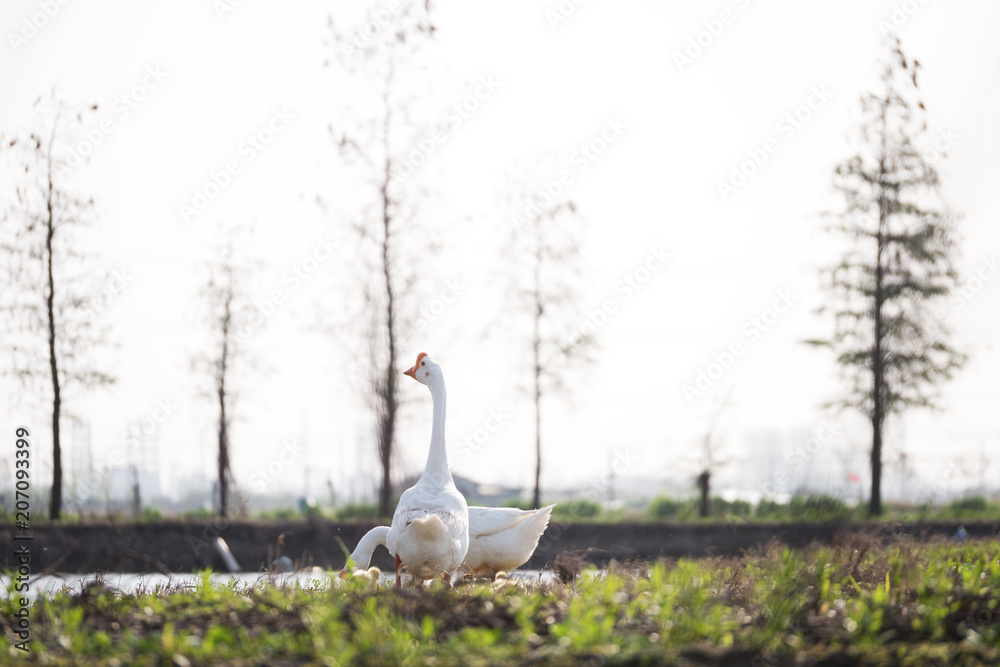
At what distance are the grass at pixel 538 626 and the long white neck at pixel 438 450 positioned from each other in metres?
1.52

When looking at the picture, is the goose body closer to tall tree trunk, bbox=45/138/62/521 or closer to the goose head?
the goose head

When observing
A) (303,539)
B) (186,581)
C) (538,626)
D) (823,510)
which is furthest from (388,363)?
(538,626)

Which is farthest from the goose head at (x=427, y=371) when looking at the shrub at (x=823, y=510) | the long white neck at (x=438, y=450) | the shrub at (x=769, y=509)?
the shrub at (x=769, y=509)

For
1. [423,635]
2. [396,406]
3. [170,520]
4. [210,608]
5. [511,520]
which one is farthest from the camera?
[396,406]

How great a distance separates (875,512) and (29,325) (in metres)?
19.1

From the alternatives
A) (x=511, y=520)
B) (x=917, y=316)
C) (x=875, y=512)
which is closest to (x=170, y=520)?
(x=511, y=520)

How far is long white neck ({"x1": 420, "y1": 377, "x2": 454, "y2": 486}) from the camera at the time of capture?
25.4 feet

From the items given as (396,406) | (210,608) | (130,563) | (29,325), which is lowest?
(130,563)

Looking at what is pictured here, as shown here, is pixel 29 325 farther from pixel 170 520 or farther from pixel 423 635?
pixel 423 635

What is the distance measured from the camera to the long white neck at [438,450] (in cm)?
774

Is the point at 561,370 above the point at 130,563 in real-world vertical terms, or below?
above

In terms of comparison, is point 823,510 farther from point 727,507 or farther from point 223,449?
point 223,449

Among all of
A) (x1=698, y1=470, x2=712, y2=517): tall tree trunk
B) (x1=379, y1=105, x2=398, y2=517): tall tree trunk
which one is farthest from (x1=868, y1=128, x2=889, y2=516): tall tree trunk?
(x1=379, y1=105, x2=398, y2=517): tall tree trunk

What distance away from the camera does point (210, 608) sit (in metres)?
5.47
